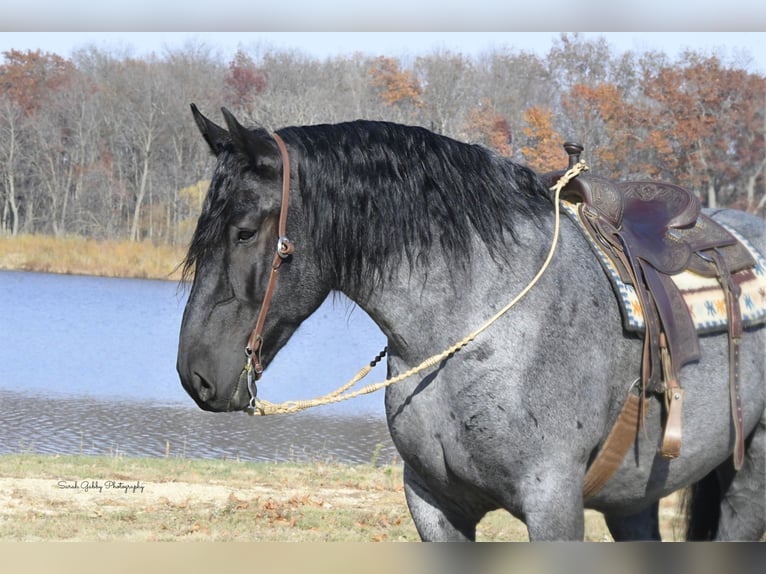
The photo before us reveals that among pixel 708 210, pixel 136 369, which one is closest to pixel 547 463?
pixel 708 210

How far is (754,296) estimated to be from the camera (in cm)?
316

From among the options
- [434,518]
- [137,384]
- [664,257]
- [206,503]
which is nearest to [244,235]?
[434,518]

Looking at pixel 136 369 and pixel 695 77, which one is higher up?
pixel 695 77

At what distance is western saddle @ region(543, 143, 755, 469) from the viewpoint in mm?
2736

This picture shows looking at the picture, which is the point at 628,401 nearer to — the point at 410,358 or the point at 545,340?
the point at 545,340

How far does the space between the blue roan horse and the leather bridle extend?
0.8 inches

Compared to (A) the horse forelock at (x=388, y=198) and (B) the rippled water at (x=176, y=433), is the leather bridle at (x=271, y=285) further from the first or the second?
(B) the rippled water at (x=176, y=433)

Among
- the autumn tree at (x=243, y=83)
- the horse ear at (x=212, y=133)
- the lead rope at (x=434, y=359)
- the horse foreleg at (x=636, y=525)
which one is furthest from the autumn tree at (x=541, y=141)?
the horse ear at (x=212, y=133)

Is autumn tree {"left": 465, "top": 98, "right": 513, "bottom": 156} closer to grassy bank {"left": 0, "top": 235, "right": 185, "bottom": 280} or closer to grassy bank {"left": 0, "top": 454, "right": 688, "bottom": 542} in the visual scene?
grassy bank {"left": 0, "top": 235, "right": 185, "bottom": 280}

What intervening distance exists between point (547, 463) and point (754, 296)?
1.22m

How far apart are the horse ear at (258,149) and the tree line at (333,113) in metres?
13.0

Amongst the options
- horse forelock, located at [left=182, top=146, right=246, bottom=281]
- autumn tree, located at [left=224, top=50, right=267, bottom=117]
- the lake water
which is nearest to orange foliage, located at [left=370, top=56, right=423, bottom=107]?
autumn tree, located at [left=224, top=50, right=267, bottom=117]

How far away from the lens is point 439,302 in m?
Result: 2.58

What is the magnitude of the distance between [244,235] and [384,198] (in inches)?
17.0
